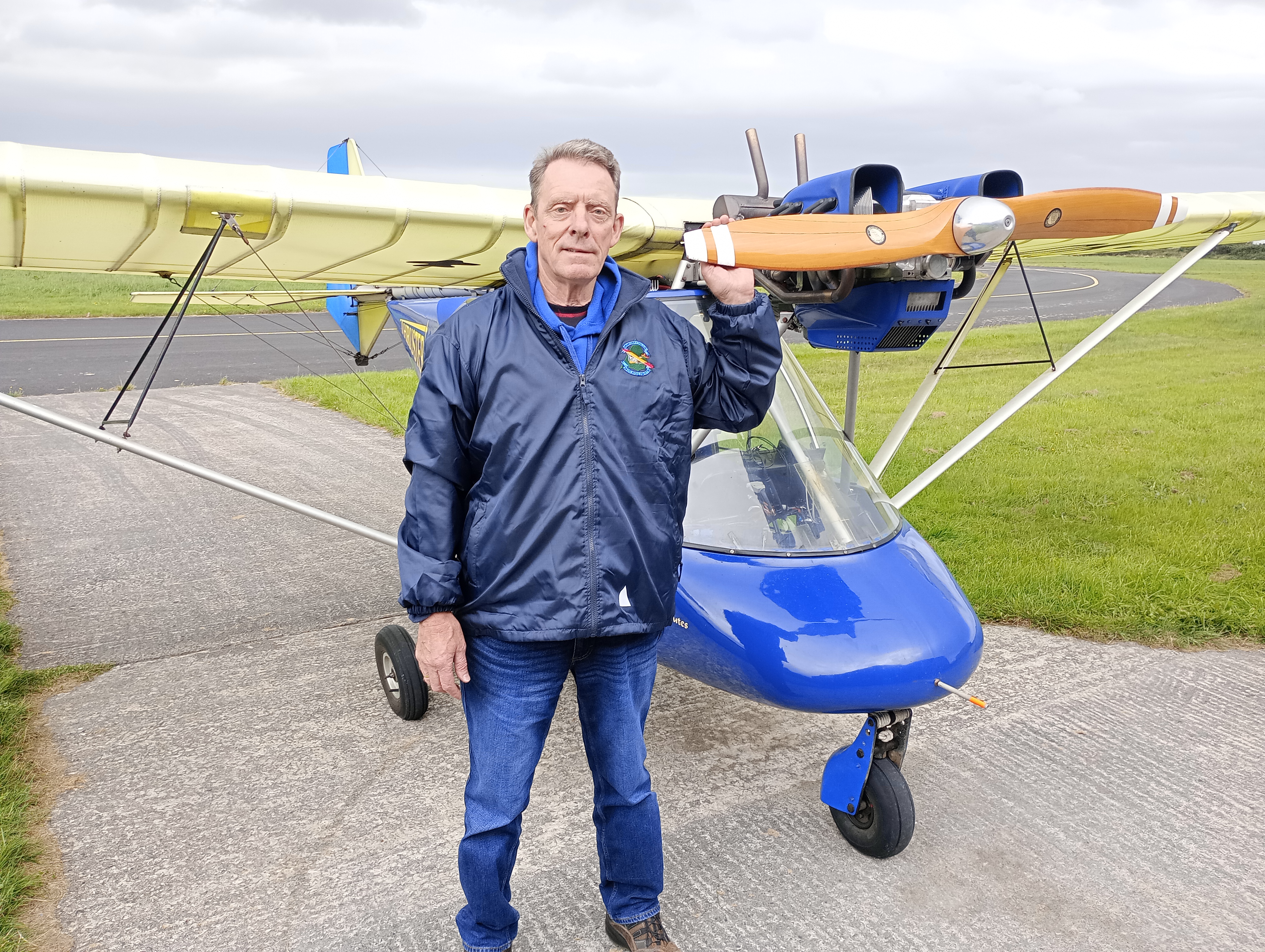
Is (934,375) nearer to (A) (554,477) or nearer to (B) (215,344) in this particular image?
(A) (554,477)

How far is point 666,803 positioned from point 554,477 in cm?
175

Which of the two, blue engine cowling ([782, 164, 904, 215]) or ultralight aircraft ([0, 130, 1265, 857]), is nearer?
ultralight aircraft ([0, 130, 1265, 857])

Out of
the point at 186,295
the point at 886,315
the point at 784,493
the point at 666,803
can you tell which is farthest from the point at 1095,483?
the point at 186,295

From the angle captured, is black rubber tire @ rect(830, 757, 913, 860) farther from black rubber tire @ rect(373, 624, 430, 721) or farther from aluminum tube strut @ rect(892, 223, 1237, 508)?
black rubber tire @ rect(373, 624, 430, 721)

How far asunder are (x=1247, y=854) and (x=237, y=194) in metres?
4.19

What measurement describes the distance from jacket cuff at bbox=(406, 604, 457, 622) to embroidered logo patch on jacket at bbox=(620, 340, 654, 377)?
66 centimetres

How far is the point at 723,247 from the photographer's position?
2.27 metres

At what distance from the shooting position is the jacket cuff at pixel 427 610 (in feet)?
6.59

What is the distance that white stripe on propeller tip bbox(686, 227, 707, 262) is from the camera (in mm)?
2264

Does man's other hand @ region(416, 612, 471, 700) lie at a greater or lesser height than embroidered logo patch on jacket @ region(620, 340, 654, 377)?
lesser

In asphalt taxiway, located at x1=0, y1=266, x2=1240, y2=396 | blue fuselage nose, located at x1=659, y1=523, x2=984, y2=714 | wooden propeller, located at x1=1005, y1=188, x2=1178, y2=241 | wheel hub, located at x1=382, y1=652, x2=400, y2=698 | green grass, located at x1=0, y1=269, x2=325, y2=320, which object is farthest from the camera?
green grass, located at x1=0, y1=269, x2=325, y2=320

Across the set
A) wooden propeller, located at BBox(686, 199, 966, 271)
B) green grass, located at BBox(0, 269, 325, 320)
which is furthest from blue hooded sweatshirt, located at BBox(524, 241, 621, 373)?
green grass, located at BBox(0, 269, 325, 320)

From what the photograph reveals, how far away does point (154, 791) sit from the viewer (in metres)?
3.33

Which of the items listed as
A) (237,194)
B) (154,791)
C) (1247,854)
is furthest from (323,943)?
(1247,854)
